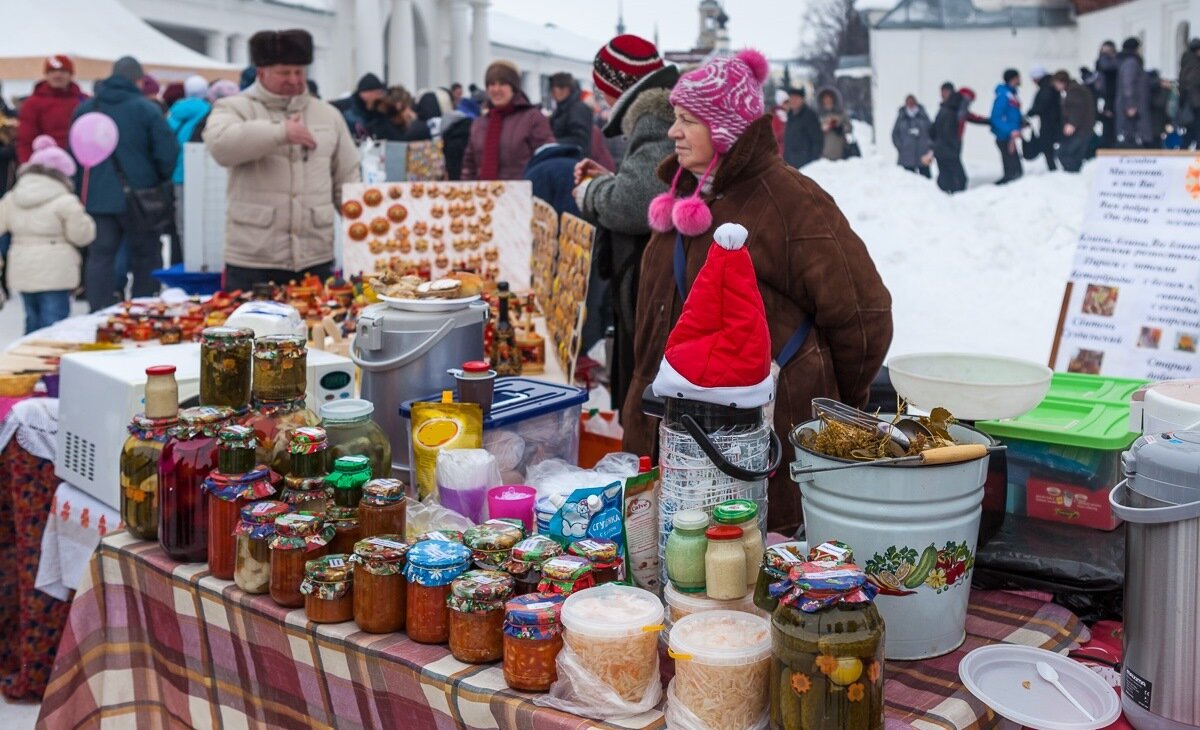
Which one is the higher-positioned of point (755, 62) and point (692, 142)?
point (755, 62)

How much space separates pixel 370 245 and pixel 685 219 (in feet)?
7.22

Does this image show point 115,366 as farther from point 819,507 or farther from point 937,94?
point 937,94

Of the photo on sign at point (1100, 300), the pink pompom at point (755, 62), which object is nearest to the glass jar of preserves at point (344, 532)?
the pink pompom at point (755, 62)

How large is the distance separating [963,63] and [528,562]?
42.2 ft

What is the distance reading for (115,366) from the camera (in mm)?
2633

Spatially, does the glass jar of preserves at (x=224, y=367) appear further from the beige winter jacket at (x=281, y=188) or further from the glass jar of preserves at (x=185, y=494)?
the beige winter jacket at (x=281, y=188)

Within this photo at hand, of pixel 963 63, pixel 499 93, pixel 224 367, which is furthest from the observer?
pixel 963 63

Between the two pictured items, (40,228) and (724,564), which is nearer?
(724,564)

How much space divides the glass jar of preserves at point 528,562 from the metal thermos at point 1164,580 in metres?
0.81

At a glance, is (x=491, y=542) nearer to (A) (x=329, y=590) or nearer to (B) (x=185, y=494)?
(A) (x=329, y=590)

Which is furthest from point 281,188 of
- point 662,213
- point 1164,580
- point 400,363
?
point 1164,580

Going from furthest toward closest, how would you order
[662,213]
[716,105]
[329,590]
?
1. [662,213]
2. [716,105]
3. [329,590]

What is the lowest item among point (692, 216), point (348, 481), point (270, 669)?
point (270, 669)

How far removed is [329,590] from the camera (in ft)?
5.72
